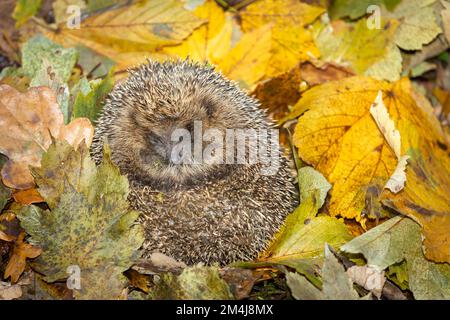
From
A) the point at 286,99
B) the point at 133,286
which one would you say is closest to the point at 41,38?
the point at 286,99

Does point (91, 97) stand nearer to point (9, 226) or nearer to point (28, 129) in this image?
point (28, 129)

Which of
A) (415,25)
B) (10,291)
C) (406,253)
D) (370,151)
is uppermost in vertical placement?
(415,25)

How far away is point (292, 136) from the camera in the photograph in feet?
12.0

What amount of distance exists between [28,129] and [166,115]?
710 millimetres

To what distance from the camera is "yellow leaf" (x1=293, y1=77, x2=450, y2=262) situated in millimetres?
3287

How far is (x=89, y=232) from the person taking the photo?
2.91m

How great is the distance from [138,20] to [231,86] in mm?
1112

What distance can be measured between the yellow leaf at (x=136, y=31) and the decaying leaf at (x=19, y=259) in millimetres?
1512

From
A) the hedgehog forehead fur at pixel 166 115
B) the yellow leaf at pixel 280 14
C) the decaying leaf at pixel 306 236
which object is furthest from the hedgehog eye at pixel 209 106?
the yellow leaf at pixel 280 14

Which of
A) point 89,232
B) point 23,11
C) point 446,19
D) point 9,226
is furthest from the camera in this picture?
point 23,11

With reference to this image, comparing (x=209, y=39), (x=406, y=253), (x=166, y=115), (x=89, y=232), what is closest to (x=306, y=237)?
(x=406, y=253)

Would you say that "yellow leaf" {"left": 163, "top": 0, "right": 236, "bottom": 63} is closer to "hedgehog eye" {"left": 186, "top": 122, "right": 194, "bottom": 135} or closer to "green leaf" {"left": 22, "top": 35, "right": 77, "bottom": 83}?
"green leaf" {"left": 22, "top": 35, "right": 77, "bottom": 83}

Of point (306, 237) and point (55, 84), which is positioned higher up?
point (55, 84)
